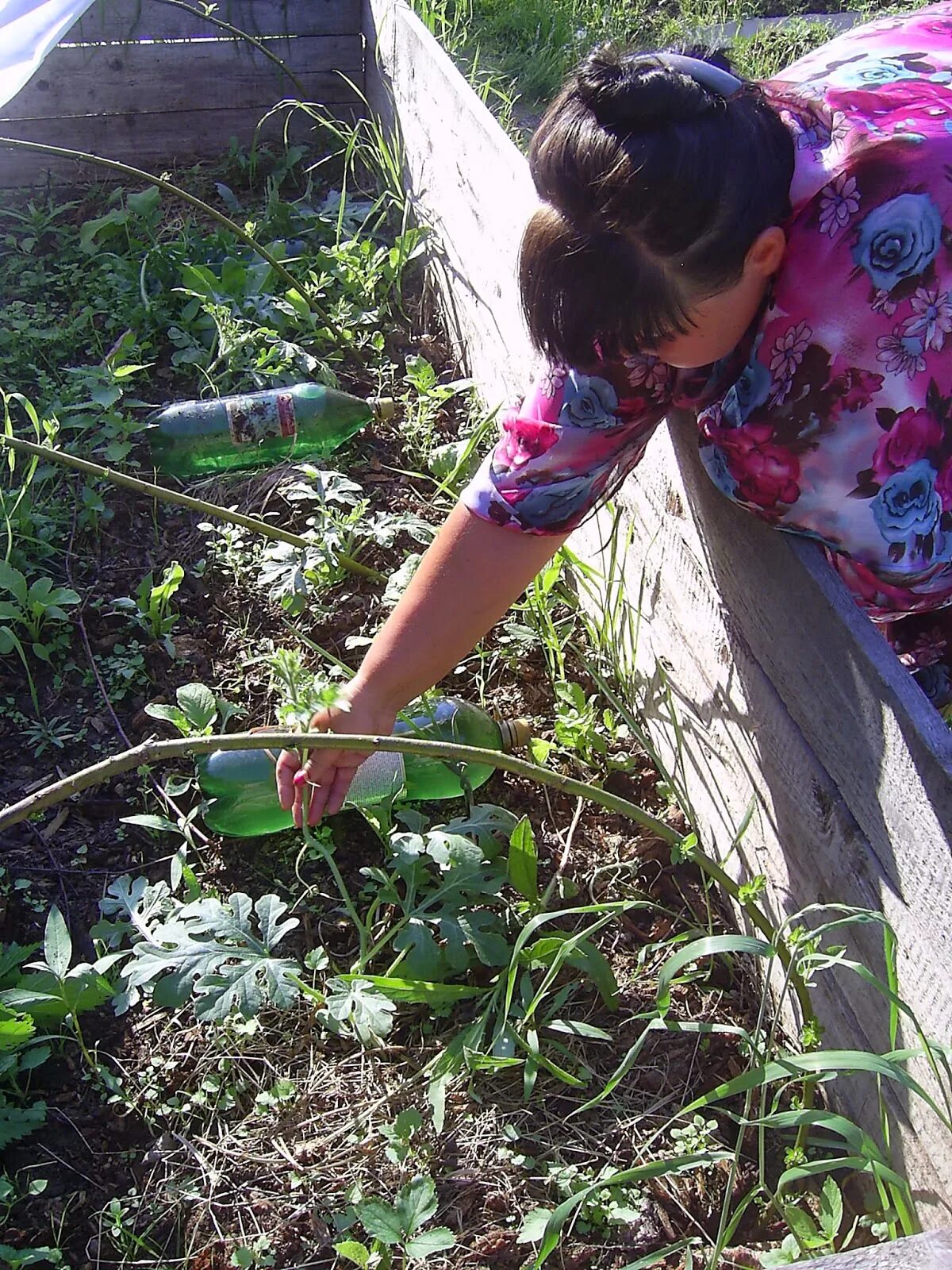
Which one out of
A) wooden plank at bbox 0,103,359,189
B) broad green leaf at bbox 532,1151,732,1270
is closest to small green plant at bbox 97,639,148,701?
broad green leaf at bbox 532,1151,732,1270

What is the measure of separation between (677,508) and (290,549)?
82 centimetres

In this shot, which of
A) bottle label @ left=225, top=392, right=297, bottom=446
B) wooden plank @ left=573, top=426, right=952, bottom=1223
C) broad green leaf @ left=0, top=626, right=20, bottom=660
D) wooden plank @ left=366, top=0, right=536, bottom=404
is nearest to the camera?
wooden plank @ left=573, top=426, right=952, bottom=1223

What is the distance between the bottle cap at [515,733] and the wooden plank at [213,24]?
8.85ft

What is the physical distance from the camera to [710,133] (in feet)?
3.56

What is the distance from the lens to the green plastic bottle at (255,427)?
7.93ft

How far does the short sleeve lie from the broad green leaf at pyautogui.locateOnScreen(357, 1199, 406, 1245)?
81 centimetres

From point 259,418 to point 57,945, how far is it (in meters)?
1.31

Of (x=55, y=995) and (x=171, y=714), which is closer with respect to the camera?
(x=55, y=995)

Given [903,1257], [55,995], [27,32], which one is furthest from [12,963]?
[27,32]

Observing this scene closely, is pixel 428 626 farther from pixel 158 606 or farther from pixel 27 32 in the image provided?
pixel 27 32

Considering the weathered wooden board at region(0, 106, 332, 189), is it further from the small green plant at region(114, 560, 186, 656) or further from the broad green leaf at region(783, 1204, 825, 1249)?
the broad green leaf at region(783, 1204, 825, 1249)

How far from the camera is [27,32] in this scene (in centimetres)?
218

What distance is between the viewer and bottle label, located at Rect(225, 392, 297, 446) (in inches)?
94.7

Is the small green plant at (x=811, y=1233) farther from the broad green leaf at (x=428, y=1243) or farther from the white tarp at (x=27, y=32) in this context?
the white tarp at (x=27, y=32)
